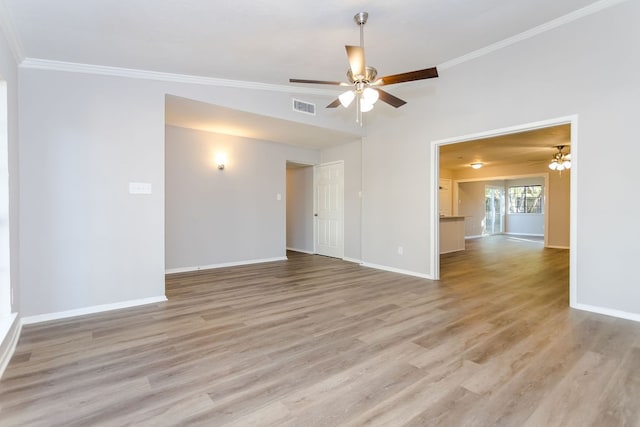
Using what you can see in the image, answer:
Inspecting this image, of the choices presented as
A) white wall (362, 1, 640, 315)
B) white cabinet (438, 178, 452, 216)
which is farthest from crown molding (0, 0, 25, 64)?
white cabinet (438, 178, 452, 216)

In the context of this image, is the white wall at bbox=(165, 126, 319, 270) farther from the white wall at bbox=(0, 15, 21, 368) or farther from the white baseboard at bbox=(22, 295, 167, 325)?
the white wall at bbox=(0, 15, 21, 368)

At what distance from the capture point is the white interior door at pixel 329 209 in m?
6.66

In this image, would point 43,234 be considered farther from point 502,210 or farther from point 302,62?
point 502,210

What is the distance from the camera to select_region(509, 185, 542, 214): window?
499 inches

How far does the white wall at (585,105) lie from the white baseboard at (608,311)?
0.8 inches

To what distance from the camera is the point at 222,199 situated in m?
5.77

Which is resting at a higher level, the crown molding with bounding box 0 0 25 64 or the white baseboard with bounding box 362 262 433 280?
the crown molding with bounding box 0 0 25 64

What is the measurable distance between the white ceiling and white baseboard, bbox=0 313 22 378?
2484mm

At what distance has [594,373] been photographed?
2041 mm

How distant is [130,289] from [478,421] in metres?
3.61

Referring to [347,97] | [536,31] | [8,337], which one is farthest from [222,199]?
[536,31]

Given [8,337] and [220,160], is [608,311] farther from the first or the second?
[220,160]

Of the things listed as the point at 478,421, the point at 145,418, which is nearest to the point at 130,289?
the point at 145,418

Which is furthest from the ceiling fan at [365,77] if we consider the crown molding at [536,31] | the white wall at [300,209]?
the white wall at [300,209]
